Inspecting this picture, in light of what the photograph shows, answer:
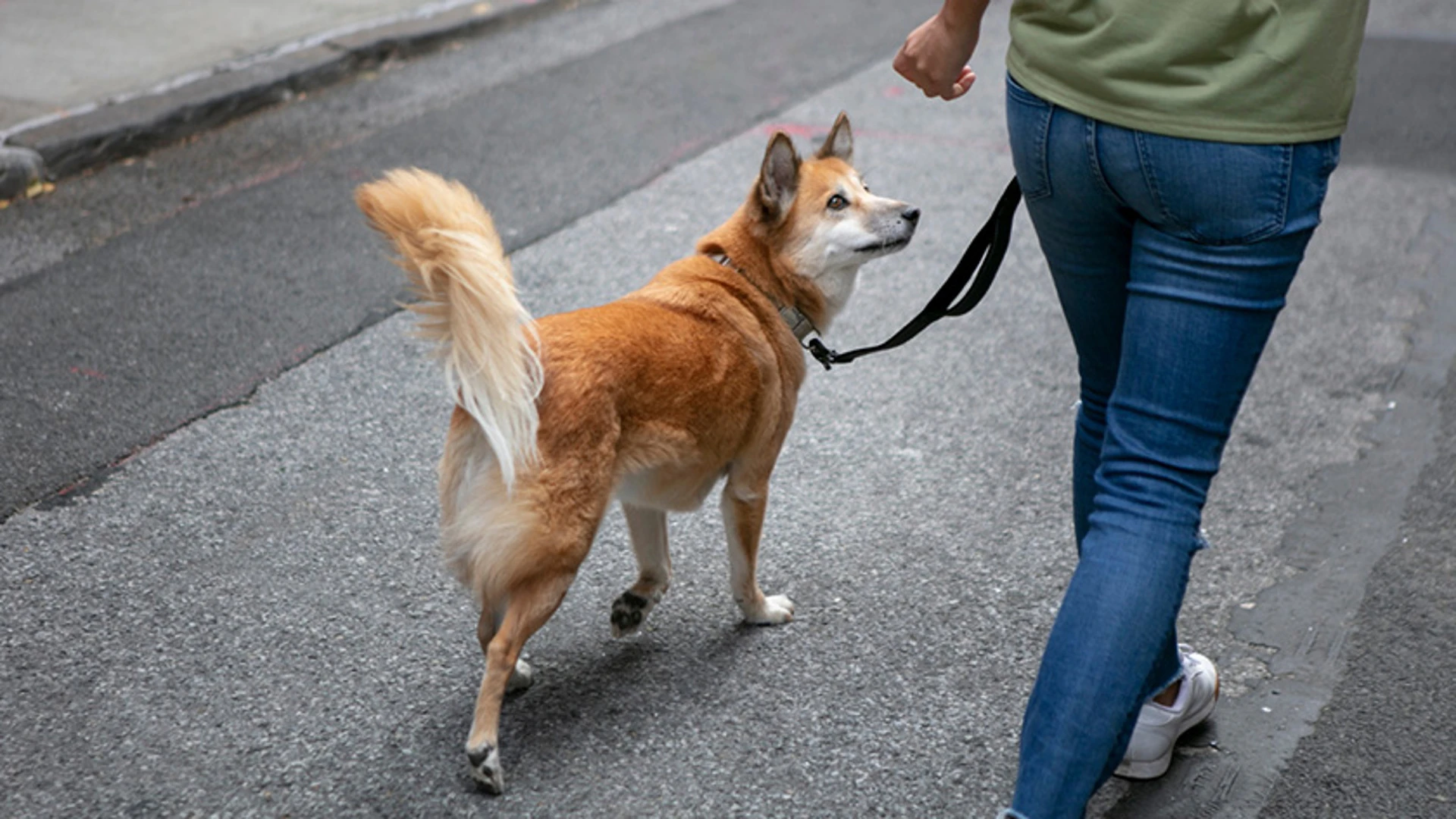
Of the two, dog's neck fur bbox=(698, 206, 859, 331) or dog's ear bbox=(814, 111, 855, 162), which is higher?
dog's ear bbox=(814, 111, 855, 162)

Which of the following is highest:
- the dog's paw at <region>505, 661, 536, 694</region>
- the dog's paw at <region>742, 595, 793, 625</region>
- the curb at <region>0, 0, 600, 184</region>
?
the curb at <region>0, 0, 600, 184</region>

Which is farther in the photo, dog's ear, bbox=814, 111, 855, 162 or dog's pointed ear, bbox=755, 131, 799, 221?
dog's ear, bbox=814, 111, 855, 162

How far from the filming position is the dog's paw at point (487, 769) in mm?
2635

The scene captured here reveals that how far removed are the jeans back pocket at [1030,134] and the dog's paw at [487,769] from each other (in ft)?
4.89

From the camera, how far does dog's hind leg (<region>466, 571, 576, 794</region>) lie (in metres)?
2.64

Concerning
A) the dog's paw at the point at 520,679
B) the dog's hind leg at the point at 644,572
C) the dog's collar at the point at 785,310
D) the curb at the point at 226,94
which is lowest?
the dog's paw at the point at 520,679

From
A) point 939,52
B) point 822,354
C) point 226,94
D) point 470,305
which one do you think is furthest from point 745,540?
point 226,94

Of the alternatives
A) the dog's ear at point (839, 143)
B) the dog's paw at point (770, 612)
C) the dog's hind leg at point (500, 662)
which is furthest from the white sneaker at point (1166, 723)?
the dog's ear at point (839, 143)

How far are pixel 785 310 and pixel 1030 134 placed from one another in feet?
3.74

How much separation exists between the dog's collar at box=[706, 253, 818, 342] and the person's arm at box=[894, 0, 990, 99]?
870 millimetres

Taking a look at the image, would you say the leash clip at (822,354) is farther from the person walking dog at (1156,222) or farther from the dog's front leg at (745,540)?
the person walking dog at (1156,222)

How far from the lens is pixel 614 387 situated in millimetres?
2682

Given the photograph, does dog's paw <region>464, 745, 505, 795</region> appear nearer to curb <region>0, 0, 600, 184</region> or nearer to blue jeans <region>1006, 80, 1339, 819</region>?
blue jeans <region>1006, 80, 1339, 819</region>

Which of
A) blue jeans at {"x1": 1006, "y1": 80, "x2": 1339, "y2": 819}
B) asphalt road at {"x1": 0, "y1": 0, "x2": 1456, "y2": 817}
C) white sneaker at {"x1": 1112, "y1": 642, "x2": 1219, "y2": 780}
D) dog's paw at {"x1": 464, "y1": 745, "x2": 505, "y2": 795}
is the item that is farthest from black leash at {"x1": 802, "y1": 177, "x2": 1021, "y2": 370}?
dog's paw at {"x1": 464, "y1": 745, "x2": 505, "y2": 795}
